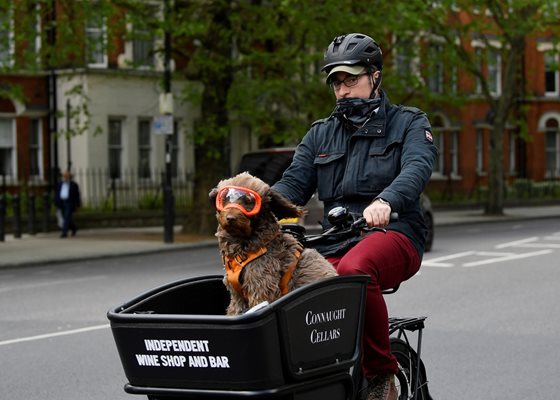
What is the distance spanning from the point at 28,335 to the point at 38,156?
2517 cm

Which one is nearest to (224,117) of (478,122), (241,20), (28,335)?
(241,20)

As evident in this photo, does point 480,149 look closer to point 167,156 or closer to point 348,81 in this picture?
point 167,156

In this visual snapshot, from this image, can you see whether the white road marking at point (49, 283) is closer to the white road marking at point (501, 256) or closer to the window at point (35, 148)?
the white road marking at point (501, 256)

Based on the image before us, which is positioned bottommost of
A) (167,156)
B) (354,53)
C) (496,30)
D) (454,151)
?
(167,156)

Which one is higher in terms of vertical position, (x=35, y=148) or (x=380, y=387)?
→ (x=35, y=148)

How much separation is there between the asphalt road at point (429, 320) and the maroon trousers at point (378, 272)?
9.11 feet

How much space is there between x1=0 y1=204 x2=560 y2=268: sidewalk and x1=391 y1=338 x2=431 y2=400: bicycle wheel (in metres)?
15.5

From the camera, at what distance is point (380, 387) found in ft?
17.0

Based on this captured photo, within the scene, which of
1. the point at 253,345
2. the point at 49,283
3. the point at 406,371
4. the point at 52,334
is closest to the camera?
the point at 253,345

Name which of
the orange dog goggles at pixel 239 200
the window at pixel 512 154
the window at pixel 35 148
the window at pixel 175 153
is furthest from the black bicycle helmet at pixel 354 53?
Result: the window at pixel 512 154

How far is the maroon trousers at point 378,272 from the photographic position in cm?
493

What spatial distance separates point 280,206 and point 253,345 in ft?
Result: 2.21

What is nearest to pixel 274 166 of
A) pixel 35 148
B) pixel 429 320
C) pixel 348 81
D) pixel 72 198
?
pixel 429 320

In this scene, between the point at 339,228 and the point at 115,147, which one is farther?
the point at 115,147
